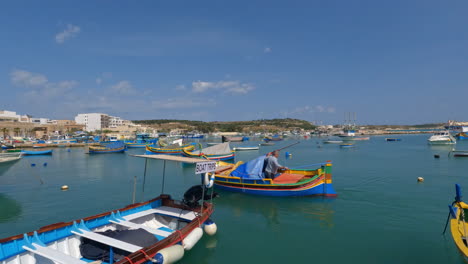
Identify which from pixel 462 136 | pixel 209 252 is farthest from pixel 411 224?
pixel 462 136

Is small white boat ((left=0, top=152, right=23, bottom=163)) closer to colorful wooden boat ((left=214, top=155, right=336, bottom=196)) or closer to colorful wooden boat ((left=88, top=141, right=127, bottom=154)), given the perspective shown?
colorful wooden boat ((left=214, top=155, right=336, bottom=196))

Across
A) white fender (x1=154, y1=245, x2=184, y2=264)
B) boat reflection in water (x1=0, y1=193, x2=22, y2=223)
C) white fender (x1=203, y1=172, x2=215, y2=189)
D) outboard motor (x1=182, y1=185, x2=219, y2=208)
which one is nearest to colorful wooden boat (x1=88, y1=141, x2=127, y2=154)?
boat reflection in water (x1=0, y1=193, x2=22, y2=223)

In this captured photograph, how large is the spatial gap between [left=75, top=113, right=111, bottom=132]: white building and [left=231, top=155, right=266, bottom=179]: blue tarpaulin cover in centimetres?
14147

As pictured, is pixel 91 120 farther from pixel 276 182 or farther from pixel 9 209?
pixel 276 182

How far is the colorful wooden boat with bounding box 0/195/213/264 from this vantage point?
772cm

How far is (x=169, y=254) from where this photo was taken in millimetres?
8297

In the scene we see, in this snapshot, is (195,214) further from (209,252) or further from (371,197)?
(371,197)

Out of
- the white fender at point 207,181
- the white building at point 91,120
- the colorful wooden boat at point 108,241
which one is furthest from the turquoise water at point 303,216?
the white building at point 91,120

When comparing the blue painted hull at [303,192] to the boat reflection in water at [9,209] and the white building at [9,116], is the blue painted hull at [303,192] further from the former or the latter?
the white building at [9,116]

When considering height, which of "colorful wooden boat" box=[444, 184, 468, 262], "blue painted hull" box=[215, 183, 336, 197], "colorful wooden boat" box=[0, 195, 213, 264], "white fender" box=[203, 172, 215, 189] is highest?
"white fender" box=[203, 172, 215, 189]

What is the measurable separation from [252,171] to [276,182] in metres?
1.97

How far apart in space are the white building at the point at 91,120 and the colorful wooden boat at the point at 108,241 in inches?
5758

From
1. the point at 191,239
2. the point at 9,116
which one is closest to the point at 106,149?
the point at 191,239

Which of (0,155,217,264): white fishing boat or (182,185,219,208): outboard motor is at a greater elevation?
(182,185,219,208): outboard motor
